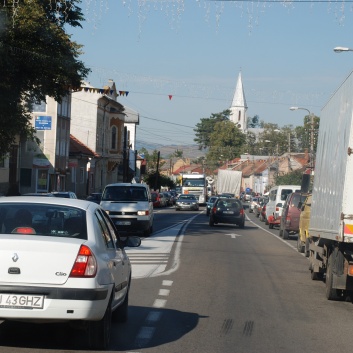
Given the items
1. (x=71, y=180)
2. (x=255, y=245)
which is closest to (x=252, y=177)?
(x=71, y=180)

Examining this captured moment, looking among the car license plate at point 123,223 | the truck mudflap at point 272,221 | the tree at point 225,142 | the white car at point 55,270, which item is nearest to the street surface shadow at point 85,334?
the white car at point 55,270

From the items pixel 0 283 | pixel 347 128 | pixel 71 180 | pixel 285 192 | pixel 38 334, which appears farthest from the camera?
pixel 71 180

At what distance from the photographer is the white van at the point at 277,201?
4012 centimetres

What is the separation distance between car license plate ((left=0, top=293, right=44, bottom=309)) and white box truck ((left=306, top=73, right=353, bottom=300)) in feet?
18.2

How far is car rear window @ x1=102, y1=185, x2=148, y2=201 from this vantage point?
30.5 meters

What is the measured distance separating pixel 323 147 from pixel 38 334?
827cm

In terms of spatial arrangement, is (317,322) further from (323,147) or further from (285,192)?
(285,192)

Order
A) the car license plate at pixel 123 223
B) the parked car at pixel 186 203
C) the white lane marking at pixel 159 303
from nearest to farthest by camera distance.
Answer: the white lane marking at pixel 159 303 → the car license plate at pixel 123 223 → the parked car at pixel 186 203

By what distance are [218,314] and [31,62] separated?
17928 millimetres

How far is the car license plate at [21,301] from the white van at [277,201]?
3217 centimetres

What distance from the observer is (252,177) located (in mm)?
143750

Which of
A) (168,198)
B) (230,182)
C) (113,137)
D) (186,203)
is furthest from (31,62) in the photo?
(168,198)

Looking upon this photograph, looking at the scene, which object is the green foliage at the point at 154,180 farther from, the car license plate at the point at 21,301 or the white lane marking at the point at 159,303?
the car license plate at the point at 21,301

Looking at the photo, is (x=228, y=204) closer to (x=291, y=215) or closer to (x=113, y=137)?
(x=291, y=215)
